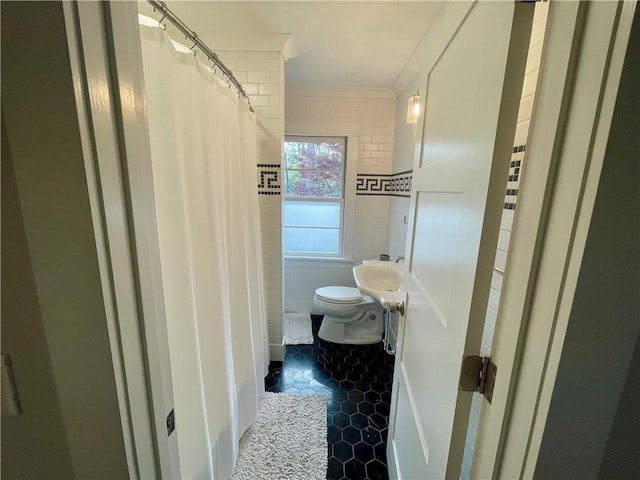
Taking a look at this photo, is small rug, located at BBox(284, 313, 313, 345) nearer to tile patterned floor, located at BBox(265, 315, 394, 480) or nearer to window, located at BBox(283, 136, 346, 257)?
tile patterned floor, located at BBox(265, 315, 394, 480)

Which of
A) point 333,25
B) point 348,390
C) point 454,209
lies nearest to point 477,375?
point 454,209

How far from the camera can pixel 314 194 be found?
2.95 meters

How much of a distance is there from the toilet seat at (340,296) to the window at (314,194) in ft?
1.88

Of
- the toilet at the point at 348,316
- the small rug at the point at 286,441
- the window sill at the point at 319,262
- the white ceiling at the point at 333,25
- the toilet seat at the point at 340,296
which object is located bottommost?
the small rug at the point at 286,441

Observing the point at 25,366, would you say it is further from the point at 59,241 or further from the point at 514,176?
the point at 514,176

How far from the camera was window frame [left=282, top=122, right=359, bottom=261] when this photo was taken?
106 inches

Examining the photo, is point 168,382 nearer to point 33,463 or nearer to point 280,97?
point 33,463

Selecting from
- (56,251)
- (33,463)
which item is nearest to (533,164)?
(56,251)

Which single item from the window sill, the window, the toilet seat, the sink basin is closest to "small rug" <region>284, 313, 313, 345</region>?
the toilet seat

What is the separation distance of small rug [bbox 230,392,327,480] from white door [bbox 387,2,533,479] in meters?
0.57

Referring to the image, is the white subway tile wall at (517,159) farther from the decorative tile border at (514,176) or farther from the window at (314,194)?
the window at (314,194)

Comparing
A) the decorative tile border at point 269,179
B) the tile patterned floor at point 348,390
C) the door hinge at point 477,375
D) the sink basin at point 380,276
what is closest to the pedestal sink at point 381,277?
the sink basin at point 380,276

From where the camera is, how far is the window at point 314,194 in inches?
112

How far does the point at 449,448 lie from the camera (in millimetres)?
663
